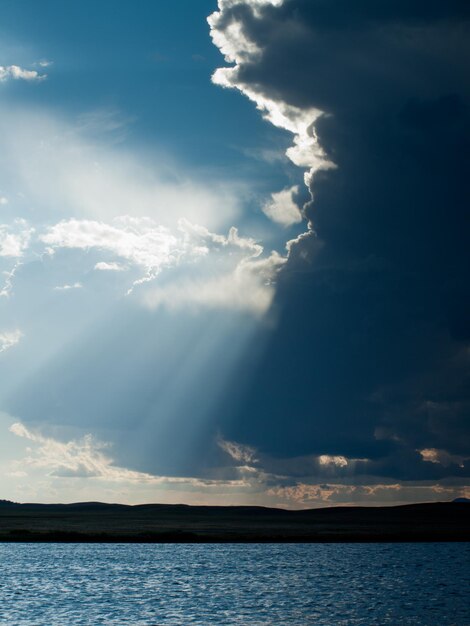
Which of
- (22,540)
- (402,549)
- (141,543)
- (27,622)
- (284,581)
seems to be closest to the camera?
(27,622)

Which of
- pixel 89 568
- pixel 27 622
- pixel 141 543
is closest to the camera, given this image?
pixel 27 622

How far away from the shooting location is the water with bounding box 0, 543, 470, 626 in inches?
2138

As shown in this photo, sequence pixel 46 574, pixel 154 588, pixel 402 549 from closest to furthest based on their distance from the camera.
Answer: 1. pixel 154 588
2. pixel 46 574
3. pixel 402 549

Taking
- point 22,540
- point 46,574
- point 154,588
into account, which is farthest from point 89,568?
point 22,540

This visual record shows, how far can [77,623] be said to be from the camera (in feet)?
166

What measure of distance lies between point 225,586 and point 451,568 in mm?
35163

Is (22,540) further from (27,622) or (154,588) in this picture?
(27,622)

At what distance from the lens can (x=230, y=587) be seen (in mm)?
74375

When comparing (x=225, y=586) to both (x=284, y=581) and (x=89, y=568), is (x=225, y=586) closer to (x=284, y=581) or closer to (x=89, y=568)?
(x=284, y=581)

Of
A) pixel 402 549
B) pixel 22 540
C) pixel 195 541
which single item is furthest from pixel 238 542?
pixel 22 540

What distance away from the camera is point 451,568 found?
316ft

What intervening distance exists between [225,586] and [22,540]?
62.3 m

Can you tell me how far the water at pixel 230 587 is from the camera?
5431 cm

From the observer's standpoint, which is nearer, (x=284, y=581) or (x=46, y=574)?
(x=284, y=581)
